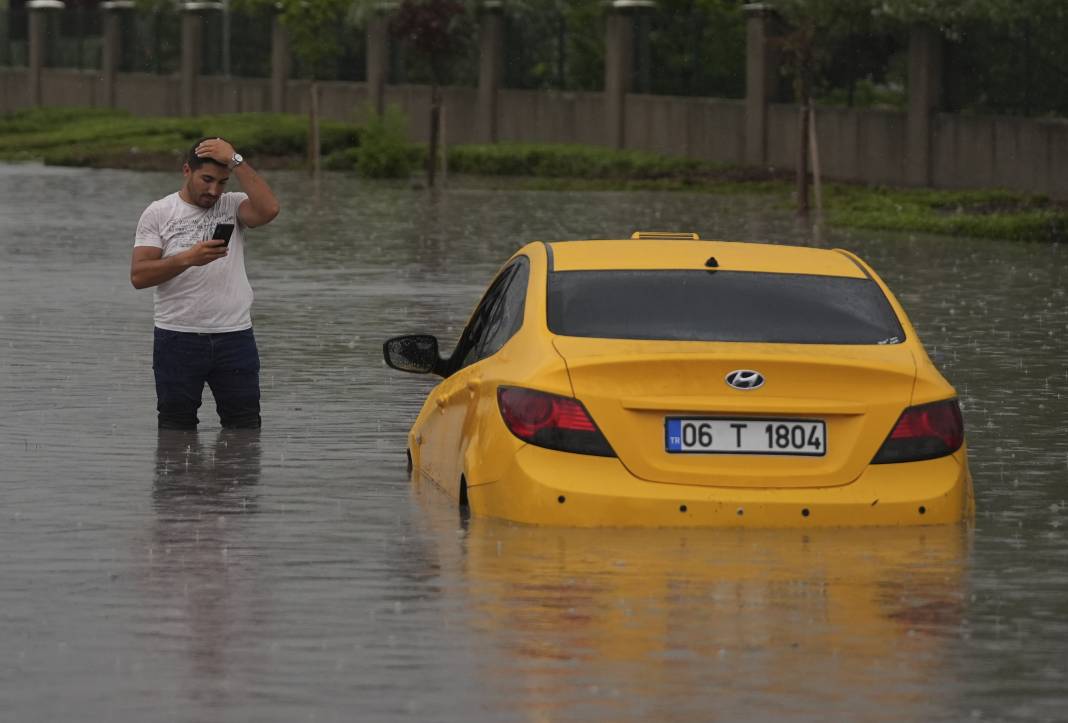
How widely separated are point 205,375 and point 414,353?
7.81 feet

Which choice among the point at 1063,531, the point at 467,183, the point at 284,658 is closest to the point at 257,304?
the point at 1063,531

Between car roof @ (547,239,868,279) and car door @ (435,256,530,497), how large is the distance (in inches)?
9.0

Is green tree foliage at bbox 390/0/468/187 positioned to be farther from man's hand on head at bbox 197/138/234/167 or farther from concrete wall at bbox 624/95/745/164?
man's hand on head at bbox 197/138/234/167

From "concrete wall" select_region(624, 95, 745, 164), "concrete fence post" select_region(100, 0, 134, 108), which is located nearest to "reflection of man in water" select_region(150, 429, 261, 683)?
"concrete wall" select_region(624, 95, 745, 164)

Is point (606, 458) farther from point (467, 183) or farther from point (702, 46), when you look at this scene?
point (702, 46)

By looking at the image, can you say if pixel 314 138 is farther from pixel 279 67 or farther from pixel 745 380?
pixel 745 380

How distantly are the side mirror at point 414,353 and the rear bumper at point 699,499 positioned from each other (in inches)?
72.5

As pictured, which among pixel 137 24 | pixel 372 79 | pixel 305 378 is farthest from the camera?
pixel 137 24

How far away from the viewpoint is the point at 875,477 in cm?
901

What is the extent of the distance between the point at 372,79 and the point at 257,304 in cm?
4043

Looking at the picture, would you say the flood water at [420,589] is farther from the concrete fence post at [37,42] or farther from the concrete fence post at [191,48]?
the concrete fence post at [37,42]

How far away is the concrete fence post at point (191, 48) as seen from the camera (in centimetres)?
6894

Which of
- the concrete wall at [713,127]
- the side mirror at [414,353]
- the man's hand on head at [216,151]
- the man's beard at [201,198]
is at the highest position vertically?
the concrete wall at [713,127]

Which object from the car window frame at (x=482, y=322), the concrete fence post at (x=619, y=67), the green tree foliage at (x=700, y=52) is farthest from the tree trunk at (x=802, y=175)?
the car window frame at (x=482, y=322)
